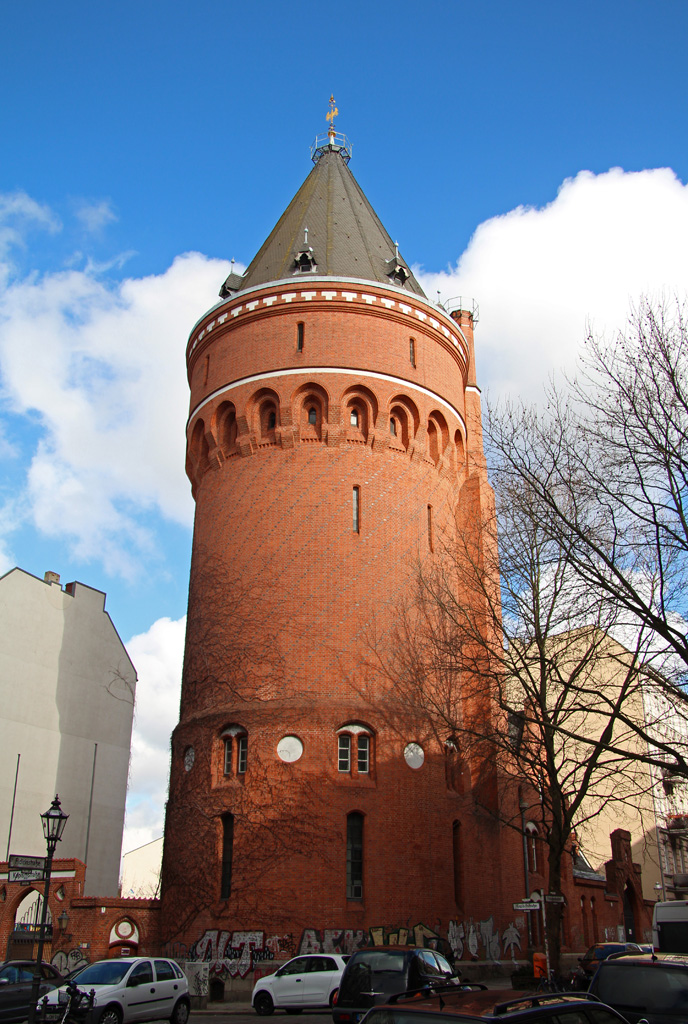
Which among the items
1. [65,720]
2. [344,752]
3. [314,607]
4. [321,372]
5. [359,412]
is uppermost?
[321,372]

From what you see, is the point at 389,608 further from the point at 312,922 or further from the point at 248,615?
the point at 312,922

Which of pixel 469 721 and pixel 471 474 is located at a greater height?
pixel 471 474

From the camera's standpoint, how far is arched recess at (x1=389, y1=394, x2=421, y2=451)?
2656 cm

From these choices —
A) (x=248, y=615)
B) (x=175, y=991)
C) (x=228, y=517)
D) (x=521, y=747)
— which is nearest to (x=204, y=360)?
(x=228, y=517)

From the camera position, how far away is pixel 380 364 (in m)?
26.5

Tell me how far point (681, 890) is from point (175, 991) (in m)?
35.8

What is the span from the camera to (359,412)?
26266 millimetres

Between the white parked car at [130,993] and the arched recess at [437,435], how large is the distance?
16032 millimetres

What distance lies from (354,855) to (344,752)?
2.39 metres

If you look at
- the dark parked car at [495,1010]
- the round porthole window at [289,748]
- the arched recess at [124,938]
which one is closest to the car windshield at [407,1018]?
the dark parked car at [495,1010]

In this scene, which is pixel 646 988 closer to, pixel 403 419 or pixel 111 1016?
pixel 111 1016

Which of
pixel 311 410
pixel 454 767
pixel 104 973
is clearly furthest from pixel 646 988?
pixel 311 410

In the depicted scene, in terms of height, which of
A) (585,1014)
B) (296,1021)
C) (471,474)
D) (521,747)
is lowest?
(296,1021)

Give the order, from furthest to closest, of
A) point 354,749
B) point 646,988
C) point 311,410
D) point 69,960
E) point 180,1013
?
1. point 311,410
2. point 354,749
3. point 69,960
4. point 180,1013
5. point 646,988
